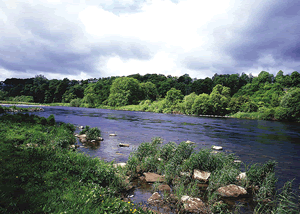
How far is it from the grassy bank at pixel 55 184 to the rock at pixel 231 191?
4183mm

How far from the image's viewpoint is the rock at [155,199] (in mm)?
6789

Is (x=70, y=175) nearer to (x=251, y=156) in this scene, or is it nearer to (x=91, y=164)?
(x=91, y=164)

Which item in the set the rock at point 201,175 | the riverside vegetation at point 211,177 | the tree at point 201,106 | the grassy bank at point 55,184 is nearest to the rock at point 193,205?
the riverside vegetation at point 211,177

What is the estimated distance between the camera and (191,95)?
82.8 metres

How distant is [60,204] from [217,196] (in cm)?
626

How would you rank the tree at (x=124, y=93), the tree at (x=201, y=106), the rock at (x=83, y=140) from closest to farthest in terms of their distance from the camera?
the rock at (x=83, y=140) < the tree at (x=201, y=106) < the tree at (x=124, y=93)

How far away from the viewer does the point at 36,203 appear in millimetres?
4543

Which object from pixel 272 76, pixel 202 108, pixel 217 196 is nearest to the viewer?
pixel 217 196

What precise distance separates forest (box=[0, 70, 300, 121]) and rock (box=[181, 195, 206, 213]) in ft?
191

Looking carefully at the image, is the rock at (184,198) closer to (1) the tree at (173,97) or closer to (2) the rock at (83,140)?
(2) the rock at (83,140)

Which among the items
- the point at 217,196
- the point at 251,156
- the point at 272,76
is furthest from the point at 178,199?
the point at 272,76

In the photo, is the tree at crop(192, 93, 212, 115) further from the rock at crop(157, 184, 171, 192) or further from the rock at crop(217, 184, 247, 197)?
the rock at crop(157, 184, 171, 192)

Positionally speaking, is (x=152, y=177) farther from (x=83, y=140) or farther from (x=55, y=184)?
(x=83, y=140)

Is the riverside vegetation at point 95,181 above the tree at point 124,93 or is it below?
below
